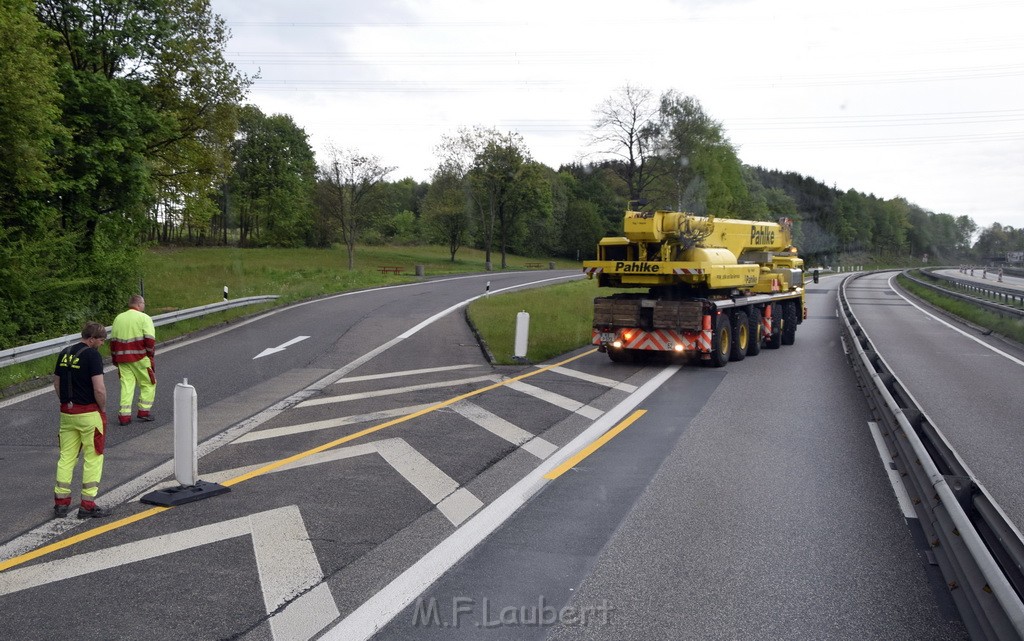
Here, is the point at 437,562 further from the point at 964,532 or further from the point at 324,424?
the point at 324,424

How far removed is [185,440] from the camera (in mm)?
7293

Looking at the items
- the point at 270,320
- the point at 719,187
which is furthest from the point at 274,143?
the point at 270,320

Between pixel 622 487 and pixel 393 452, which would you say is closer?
pixel 622 487

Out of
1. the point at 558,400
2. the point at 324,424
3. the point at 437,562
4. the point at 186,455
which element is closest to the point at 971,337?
the point at 558,400

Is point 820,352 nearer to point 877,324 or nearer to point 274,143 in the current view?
point 877,324

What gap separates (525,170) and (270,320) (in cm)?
4250

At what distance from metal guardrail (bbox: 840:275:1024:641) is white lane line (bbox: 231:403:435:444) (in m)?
6.07

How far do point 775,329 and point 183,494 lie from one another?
1585 cm

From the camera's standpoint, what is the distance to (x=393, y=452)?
8.84 meters

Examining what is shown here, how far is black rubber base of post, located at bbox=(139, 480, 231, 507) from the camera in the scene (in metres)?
7.01

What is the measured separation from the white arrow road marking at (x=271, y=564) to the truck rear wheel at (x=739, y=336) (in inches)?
478

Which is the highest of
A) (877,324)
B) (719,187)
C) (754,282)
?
(719,187)

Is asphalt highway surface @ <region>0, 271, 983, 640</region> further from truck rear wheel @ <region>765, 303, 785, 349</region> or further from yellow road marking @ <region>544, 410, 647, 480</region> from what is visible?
truck rear wheel @ <region>765, 303, 785, 349</region>

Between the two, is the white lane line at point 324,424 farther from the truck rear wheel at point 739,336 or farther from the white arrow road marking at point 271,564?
the truck rear wheel at point 739,336
